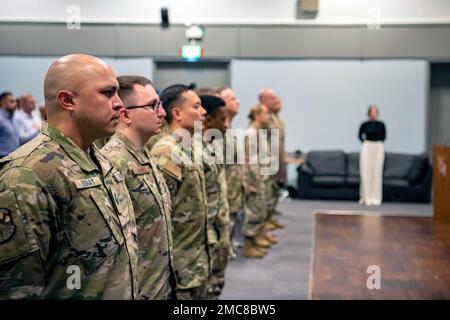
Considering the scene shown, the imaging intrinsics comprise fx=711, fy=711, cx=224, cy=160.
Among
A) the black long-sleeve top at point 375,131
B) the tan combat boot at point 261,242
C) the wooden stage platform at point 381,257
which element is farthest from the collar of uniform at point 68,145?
the black long-sleeve top at point 375,131

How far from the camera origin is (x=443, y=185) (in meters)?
5.03

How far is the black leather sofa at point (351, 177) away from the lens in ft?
27.8

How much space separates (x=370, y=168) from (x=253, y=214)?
127 inches

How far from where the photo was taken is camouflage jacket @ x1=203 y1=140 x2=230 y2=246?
3031 mm

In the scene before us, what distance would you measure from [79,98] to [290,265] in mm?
3659

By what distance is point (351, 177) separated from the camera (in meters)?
8.77

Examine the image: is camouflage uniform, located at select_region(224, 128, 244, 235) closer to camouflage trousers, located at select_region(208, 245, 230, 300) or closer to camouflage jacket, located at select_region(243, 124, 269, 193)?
camouflage jacket, located at select_region(243, 124, 269, 193)

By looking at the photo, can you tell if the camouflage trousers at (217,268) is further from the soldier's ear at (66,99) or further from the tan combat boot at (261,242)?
the tan combat boot at (261,242)

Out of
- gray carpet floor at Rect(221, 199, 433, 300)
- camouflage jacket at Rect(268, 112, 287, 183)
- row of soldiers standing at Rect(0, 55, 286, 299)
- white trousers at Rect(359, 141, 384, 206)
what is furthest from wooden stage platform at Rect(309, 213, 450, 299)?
row of soldiers standing at Rect(0, 55, 286, 299)

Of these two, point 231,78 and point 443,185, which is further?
point 231,78

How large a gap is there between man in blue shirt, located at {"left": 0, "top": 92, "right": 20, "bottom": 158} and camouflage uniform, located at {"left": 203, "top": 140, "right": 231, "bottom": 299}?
6.11 feet

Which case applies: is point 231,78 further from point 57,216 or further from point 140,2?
point 57,216

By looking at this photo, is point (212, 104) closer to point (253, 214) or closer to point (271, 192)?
point (253, 214)

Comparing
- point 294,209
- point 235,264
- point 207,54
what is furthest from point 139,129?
point 207,54
